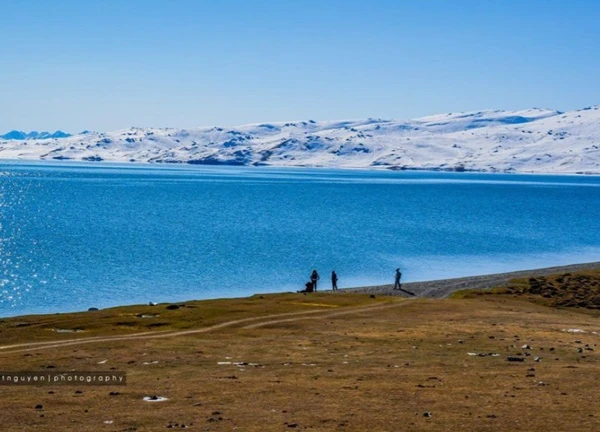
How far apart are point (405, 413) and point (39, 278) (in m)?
79.7

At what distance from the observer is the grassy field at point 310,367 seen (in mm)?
28719

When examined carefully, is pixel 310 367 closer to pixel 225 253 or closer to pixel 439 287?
pixel 439 287

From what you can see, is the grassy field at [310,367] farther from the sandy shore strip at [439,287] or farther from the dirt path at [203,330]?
the sandy shore strip at [439,287]

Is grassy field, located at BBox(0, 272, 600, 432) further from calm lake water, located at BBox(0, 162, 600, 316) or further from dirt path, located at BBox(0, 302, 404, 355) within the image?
calm lake water, located at BBox(0, 162, 600, 316)

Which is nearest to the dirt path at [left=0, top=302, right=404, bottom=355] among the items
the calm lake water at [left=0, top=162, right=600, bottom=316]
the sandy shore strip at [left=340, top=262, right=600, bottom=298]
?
the sandy shore strip at [left=340, top=262, right=600, bottom=298]

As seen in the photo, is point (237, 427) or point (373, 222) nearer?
point (237, 427)

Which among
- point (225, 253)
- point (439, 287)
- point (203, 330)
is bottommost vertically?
point (225, 253)

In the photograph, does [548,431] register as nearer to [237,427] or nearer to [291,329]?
[237,427]

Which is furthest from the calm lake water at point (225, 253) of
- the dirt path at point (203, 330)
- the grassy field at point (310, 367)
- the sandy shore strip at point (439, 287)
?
the grassy field at point (310, 367)

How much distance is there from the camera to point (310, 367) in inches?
1549

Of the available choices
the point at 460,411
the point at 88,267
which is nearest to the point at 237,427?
the point at 460,411

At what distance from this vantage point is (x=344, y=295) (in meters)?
76.8

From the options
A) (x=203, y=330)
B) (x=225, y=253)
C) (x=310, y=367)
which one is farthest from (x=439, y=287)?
(x=310, y=367)

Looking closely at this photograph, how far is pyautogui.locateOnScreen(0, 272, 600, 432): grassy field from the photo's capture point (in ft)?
94.2
